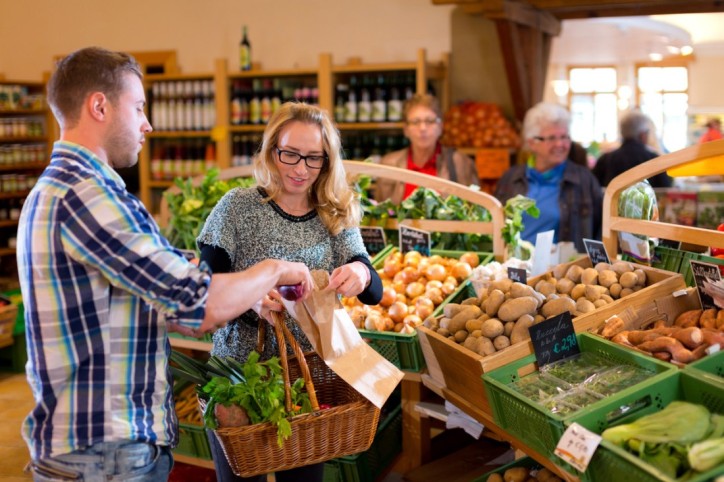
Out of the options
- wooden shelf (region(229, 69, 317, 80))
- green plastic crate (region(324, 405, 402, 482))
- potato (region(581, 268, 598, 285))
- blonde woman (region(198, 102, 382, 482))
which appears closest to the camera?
blonde woman (region(198, 102, 382, 482))

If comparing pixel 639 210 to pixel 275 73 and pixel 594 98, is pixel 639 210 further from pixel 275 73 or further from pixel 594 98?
pixel 594 98

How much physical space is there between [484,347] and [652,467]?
0.74 m

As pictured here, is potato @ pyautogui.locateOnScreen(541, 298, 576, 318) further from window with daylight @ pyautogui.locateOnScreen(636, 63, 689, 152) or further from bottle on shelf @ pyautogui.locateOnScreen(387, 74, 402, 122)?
window with daylight @ pyautogui.locateOnScreen(636, 63, 689, 152)

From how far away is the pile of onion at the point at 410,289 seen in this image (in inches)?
120

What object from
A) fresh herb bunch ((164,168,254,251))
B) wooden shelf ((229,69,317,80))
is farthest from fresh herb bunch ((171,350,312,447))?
wooden shelf ((229,69,317,80))

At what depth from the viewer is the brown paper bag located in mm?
2121

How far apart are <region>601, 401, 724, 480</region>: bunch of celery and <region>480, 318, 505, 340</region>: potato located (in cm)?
59

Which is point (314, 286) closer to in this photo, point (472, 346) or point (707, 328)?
point (472, 346)

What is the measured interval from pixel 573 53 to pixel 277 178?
11349mm

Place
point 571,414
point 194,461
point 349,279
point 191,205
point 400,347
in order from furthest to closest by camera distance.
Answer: point 191,205
point 194,461
point 400,347
point 349,279
point 571,414

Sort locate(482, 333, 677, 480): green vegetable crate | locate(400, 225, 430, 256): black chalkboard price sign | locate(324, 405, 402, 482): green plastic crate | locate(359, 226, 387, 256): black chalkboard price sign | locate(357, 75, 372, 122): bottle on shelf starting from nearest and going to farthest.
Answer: locate(482, 333, 677, 480): green vegetable crate < locate(324, 405, 402, 482): green plastic crate < locate(400, 225, 430, 256): black chalkboard price sign < locate(359, 226, 387, 256): black chalkboard price sign < locate(357, 75, 372, 122): bottle on shelf

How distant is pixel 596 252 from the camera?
2.89 m

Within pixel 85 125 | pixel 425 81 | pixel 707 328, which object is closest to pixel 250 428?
pixel 85 125

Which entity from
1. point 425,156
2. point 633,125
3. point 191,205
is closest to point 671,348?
point 191,205
